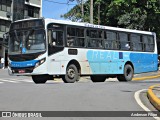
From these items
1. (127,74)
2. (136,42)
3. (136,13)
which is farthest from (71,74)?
(136,13)

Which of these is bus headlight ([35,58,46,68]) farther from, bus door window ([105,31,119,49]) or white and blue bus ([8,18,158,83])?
bus door window ([105,31,119,49])

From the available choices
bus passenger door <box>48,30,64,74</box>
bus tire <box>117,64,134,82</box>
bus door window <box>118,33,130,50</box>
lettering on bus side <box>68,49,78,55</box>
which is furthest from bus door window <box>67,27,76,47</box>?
bus tire <box>117,64,134,82</box>

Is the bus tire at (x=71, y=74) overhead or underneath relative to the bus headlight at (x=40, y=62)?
underneath

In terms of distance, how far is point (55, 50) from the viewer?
18.4 metres

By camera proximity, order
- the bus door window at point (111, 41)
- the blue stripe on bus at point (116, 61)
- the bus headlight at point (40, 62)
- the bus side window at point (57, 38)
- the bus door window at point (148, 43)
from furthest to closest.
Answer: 1. the bus door window at point (148, 43)
2. the bus door window at point (111, 41)
3. the blue stripe on bus at point (116, 61)
4. the bus side window at point (57, 38)
5. the bus headlight at point (40, 62)

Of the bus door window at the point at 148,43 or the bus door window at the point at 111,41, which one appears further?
the bus door window at the point at 148,43

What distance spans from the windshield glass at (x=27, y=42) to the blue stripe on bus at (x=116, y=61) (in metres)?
3.30

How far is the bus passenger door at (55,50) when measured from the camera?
1816 cm

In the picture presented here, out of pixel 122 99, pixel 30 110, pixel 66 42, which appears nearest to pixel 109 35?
pixel 66 42

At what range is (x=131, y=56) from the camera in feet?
77.0

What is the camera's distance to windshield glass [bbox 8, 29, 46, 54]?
18.0m

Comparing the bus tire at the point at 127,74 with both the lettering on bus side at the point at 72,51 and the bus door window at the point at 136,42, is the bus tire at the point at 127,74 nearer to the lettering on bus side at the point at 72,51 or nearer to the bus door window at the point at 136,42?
the bus door window at the point at 136,42

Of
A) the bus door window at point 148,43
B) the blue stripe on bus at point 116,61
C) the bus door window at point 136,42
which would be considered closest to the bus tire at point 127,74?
the blue stripe on bus at point 116,61

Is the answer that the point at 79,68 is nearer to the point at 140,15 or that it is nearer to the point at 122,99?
the point at 122,99
